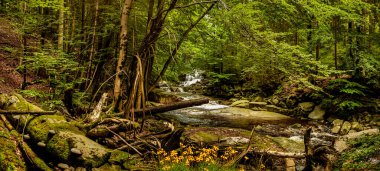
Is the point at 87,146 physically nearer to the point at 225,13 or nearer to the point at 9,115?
the point at 9,115

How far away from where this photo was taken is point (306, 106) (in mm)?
15852

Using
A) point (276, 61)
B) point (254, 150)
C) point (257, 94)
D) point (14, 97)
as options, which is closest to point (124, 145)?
point (14, 97)

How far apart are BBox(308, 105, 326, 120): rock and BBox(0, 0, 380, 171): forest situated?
0.19 feet

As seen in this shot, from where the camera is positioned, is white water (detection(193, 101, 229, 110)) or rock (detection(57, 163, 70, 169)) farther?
white water (detection(193, 101, 229, 110))

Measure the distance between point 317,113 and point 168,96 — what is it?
812 cm

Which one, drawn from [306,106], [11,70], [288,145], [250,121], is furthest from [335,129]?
[11,70]

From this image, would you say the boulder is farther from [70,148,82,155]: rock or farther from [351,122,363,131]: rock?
[70,148,82,155]: rock

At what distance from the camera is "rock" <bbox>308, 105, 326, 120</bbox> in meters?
14.8

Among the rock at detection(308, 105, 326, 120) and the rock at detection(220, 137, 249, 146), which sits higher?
the rock at detection(220, 137, 249, 146)

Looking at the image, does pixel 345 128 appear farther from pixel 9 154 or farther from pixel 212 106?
pixel 9 154

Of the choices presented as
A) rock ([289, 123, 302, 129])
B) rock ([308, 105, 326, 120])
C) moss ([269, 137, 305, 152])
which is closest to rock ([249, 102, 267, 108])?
rock ([308, 105, 326, 120])

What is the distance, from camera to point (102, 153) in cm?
480

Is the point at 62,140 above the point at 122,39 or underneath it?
underneath

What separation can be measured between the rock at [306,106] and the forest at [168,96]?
0.05m
